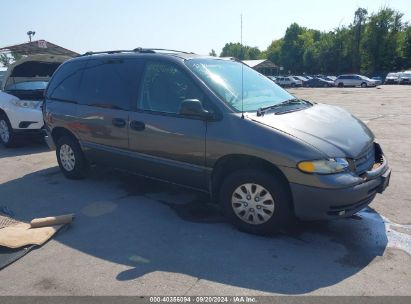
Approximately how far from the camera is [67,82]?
5949 mm

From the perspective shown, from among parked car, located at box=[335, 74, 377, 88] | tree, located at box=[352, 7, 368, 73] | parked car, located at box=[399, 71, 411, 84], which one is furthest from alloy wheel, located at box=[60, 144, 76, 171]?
tree, located at box=[352, 7, 368, 73]

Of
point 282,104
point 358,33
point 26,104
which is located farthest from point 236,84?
point 358,33

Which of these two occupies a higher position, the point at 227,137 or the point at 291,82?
the point at 227,137

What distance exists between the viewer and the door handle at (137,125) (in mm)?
4691

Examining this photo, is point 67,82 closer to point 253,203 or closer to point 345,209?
point 253,203

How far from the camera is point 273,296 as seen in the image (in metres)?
2.96

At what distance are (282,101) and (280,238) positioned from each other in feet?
5.51

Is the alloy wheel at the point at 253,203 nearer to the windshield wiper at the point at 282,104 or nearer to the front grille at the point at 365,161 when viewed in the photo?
the windshield wiper at the point at 282,104

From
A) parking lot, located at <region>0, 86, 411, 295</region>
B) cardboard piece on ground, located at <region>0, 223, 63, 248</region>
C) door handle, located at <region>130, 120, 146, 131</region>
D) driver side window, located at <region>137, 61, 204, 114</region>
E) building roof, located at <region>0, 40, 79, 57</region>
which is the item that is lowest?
parking lot, located at <region>0, 86, 411, 295</region>

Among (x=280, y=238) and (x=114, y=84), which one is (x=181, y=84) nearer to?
(x=114, y=84)

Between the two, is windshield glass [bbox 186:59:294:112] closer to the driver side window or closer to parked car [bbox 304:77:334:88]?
the driver side window

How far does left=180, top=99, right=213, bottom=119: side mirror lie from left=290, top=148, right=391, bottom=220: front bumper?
3.80 ft

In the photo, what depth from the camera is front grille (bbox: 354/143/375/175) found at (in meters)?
3.68

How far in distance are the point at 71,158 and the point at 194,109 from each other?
2.92 metres
